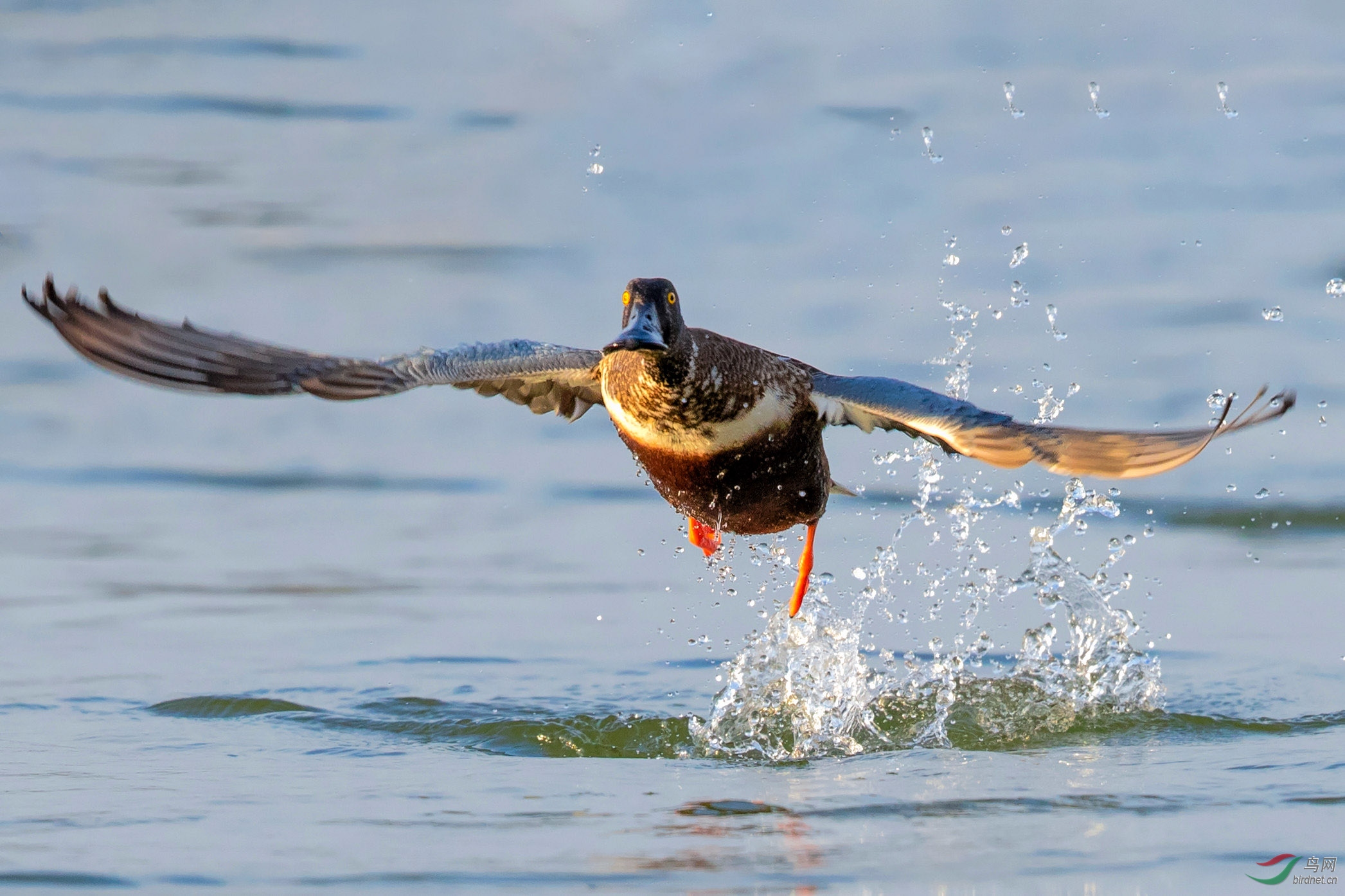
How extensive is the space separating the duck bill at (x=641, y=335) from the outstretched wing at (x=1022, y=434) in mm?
760

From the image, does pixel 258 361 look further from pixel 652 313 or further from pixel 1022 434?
pixel 1022 434

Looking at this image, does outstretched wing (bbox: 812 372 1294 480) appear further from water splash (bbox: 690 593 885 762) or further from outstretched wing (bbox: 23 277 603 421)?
outstretched wing (bbox: 23 277 603 421)

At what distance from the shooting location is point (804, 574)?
7430mm

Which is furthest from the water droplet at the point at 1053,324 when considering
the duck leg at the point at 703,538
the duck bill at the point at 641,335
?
the duck bill at the point at 641,335

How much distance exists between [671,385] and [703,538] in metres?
1.63

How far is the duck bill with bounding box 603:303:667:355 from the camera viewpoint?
5.75 m

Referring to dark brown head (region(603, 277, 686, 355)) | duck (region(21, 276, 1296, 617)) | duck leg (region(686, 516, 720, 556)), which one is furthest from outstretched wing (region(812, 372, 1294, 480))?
duck leg (region(686, 516, 720, 556))

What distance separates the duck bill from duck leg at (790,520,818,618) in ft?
4.85

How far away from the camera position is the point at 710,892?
445cm

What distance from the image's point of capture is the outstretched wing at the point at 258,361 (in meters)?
6.11

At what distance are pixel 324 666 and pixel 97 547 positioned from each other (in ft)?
6.62

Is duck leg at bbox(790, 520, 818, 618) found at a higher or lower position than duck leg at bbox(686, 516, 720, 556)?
lower

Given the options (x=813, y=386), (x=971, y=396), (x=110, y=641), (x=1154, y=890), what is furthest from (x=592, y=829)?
(x=971, y=396)

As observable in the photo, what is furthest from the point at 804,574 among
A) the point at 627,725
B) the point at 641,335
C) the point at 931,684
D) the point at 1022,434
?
the point at 1022,434
